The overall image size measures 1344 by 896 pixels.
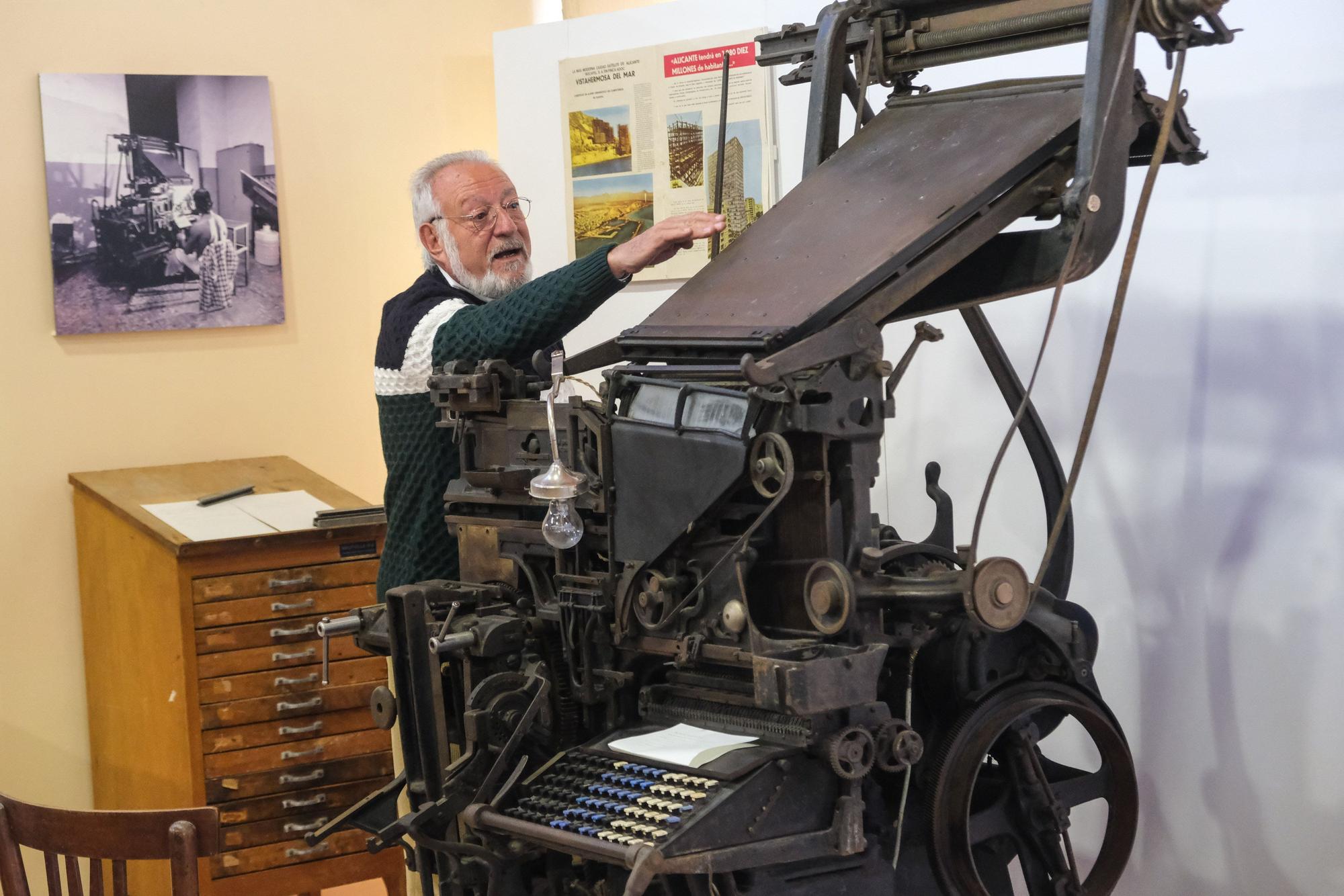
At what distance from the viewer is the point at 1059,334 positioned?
3588 mm

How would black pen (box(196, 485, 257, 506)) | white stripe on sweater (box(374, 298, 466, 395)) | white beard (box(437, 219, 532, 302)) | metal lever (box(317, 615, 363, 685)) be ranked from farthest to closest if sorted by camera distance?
black pen (box(196, 485, 257, 506))
white beard (box(437, 219, 532, 302))
white stripe on sweater (box(374, 298, 466, 395))
metal lever (box(317, 615, 363, 685))

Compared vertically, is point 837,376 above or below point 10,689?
above

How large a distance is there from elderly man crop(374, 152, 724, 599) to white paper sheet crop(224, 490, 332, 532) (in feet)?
3.44

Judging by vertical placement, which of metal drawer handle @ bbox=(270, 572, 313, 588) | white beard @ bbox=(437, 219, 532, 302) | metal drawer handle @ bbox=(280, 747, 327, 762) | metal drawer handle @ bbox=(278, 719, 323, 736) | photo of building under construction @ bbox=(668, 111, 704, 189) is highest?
photo of building under construction @ bbox=(668, 111, 704, 189)

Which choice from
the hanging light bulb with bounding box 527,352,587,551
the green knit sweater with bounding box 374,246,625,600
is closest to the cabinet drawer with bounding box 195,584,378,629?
the green knit sweater with bounding box 374,246,625,600

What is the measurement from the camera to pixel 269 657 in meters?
4.07

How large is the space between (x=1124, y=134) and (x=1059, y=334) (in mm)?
1335

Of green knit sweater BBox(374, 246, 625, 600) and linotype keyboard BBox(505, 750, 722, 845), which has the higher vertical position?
green knit sweater BBox(374, 246, 625, 600)

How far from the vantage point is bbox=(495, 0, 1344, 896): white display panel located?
10.2 ft

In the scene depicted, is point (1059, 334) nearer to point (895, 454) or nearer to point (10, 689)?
point (895, 454)

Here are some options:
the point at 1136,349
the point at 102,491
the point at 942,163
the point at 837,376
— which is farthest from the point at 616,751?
the point at 102,491

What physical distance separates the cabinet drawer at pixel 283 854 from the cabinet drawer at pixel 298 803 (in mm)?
76

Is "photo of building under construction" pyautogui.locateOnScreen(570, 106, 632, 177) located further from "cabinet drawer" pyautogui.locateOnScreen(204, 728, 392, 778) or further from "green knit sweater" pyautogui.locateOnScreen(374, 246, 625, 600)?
"cabinet drawer" pyautogui.locateOnScreen(204, 728, 392, 778)

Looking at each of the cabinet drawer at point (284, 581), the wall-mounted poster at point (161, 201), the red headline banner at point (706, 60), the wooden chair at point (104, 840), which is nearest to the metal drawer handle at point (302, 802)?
the cabinet drawer at point (284, 581)
